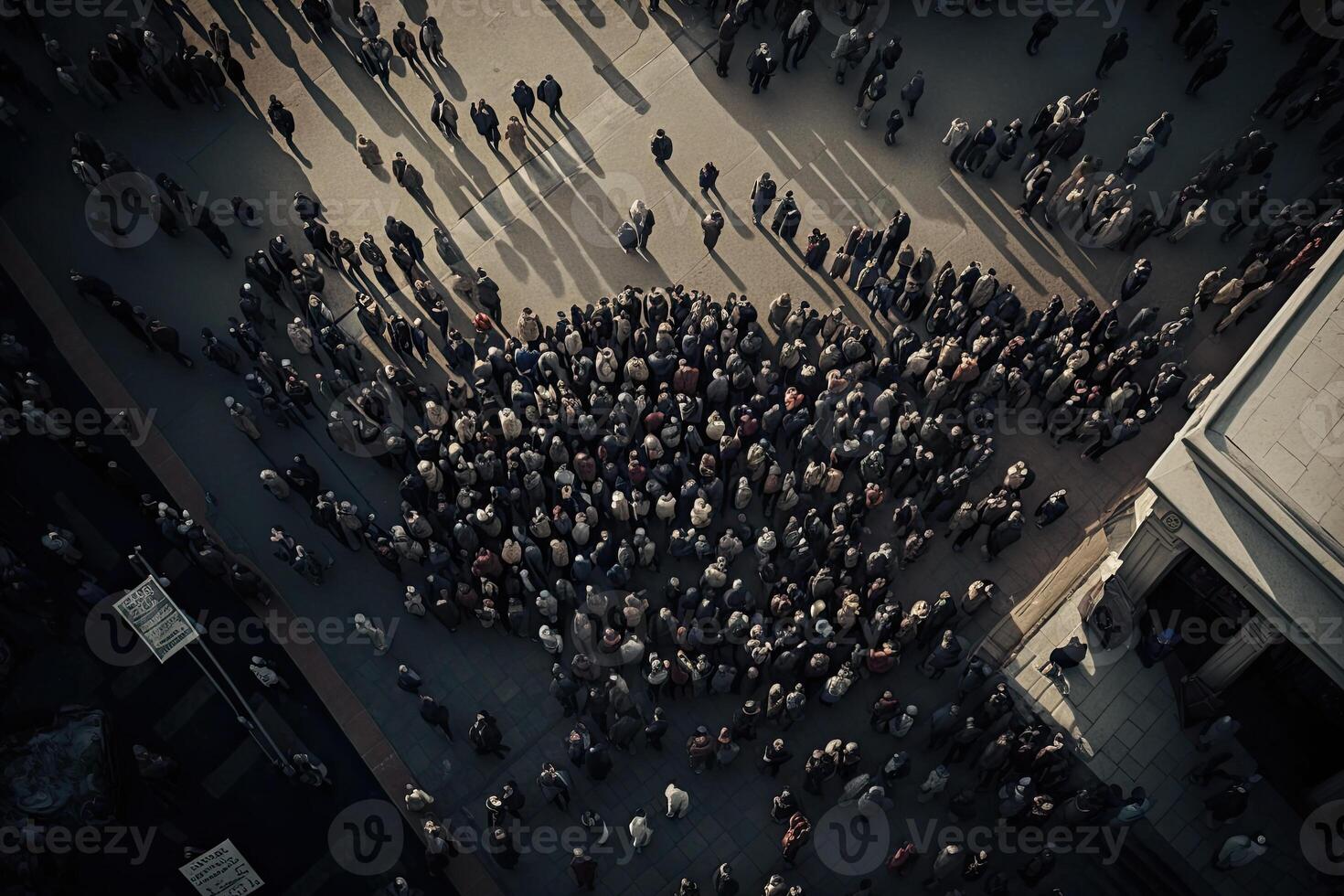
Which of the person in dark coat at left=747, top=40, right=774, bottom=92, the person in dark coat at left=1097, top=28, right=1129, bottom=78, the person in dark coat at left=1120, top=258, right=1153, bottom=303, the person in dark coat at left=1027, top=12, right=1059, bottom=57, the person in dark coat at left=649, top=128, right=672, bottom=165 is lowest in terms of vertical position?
the person in dark coat at left=1120, top=258, right=1153, bottom=303

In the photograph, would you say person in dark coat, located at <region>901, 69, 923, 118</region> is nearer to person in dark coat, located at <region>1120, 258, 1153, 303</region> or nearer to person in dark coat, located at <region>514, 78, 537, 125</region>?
person in dark coat, located at <region>1120, 258, 1153, 303</region>

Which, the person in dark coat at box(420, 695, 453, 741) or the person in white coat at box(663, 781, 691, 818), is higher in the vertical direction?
the person in dark coat at box(420, 695, 453, 741)

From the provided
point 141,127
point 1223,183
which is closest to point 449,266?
point 141,127

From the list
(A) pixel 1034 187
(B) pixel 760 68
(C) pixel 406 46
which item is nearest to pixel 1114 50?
(A) pixel 1034 187

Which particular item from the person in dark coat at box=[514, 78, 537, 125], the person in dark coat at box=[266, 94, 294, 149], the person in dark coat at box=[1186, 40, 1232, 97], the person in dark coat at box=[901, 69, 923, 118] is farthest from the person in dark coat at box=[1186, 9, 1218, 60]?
the person in dark coat at box=[266, 94, 294, 149]

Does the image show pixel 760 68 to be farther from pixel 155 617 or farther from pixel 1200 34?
pixel 155 617

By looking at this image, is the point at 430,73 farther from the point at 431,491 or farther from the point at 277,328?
the point at 431,491

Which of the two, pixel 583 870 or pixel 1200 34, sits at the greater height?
pixel 1200 34
